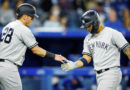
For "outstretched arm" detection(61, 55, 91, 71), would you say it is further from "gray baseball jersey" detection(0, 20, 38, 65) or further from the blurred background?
the blurred background

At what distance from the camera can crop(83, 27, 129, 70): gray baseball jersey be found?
6.54 meters

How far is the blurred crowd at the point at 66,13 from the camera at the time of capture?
1070 centimetres

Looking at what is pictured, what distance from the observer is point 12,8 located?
36.4 ft

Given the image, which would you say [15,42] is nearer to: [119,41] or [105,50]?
[105,50]

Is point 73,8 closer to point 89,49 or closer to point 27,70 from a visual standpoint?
point 27,70

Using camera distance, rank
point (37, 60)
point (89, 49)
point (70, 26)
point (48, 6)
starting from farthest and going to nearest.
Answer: point (48, 6)
point (70, 26)
point (37, 60)
point (89, 49)

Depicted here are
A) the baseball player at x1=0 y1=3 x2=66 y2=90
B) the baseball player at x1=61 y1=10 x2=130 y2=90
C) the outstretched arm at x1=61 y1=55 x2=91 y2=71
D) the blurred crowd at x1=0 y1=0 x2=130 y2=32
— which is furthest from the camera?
the blurred crowd at x1=0 y1=0 x2=130 y2=32

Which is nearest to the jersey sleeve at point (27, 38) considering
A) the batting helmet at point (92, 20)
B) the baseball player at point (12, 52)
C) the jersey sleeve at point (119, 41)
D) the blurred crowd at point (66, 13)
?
the baseball player at point (12, 52)

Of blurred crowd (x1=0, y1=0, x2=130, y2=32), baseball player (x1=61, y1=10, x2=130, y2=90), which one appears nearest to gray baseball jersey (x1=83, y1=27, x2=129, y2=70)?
baseball player (x1=61, y1=10, x2=130, y2=90)

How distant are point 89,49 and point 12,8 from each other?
470cm

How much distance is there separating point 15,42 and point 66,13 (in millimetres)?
4959

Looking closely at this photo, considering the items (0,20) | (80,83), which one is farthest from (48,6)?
(80,83)

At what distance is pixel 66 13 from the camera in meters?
11.2

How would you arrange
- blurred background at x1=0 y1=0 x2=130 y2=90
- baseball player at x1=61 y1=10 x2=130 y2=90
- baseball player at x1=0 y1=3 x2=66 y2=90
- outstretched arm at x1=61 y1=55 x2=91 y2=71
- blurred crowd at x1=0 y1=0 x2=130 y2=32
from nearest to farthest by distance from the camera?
baseball player at x1=0 y1=3 x2=66 y2=90, baseball player at x1=61 y1=10 x2=130 y2=90, outstretched arm at x1=61 y1=55 x2=91 y2=71, blurred background at x1=0 y1=0 x2=130 y2=90, blurred crowd at x1=0 y1=0 x2=130 y2=32
